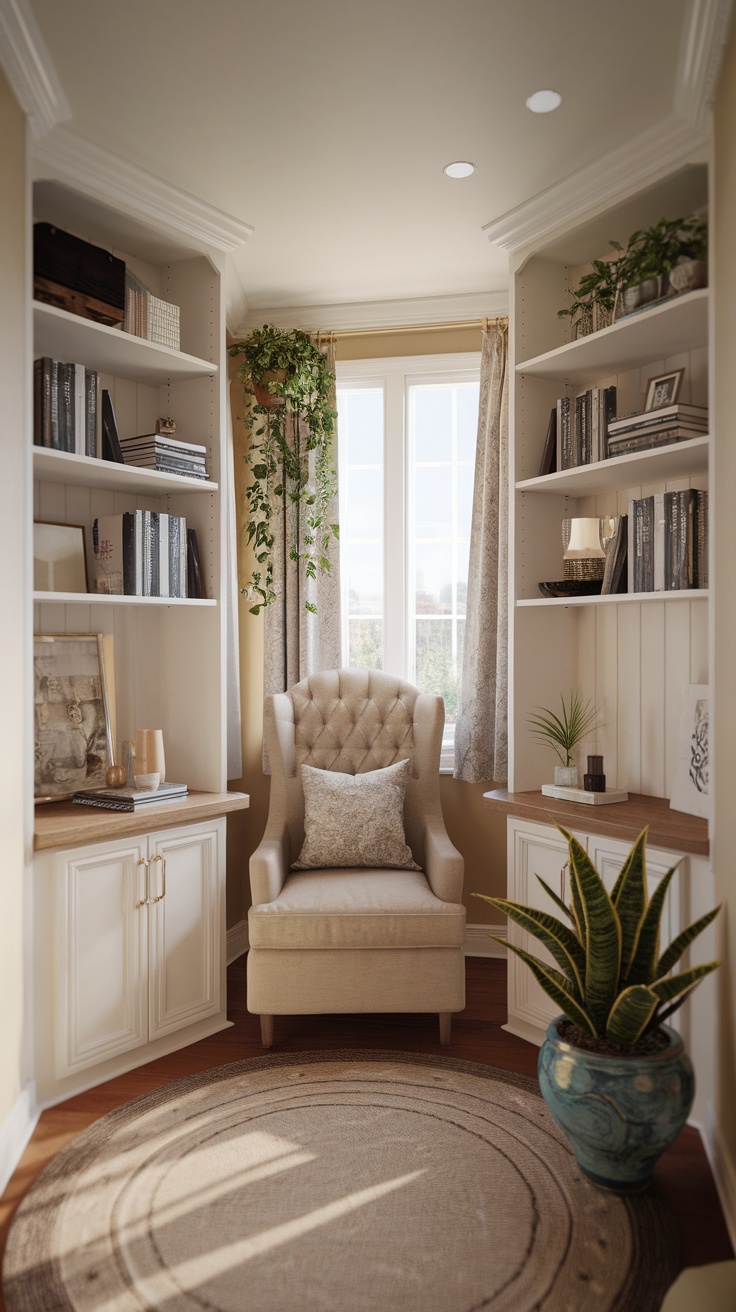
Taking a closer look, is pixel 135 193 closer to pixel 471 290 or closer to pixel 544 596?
pixel 471 290

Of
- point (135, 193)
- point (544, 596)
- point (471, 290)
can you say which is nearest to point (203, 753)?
point (544, 596)

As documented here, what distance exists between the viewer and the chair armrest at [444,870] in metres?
2.85

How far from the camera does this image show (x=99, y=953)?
2617 millimetres

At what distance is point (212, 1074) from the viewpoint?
8.79ft

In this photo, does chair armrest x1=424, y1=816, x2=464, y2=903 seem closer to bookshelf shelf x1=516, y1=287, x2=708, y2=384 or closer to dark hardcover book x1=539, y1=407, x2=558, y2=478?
dark hardcover book x1=539, y1=407, x2=558, y2=478

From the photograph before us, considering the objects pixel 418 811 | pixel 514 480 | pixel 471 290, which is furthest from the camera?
pixel 471 290

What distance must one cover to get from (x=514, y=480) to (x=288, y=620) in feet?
3.91

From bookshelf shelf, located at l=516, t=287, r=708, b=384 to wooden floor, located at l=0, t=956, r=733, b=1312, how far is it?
2207 millimetres

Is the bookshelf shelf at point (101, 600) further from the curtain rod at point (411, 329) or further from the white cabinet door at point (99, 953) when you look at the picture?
the curtain rod at point (411, 329)

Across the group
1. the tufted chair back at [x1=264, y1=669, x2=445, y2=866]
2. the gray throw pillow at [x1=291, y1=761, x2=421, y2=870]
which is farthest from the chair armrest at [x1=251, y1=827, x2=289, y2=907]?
the tufted chair back at [x1=264, y1=669, x2=445, y2=866]

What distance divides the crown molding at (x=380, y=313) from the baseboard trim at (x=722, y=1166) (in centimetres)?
298

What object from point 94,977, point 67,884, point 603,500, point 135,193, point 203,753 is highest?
point 135,193

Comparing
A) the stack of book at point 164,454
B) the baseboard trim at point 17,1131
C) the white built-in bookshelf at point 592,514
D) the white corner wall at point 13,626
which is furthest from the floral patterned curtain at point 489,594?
the baseboard trim at point 17,1131

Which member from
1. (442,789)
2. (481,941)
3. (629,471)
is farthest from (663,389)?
(481,941)
